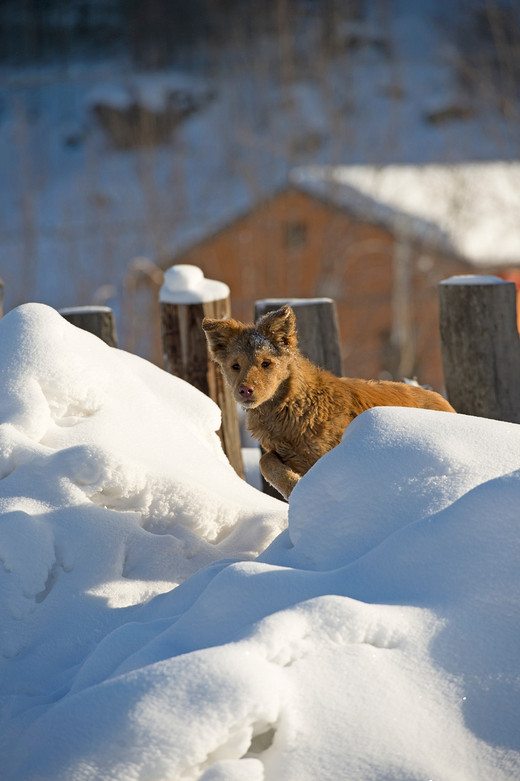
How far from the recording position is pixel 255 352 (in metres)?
3.97

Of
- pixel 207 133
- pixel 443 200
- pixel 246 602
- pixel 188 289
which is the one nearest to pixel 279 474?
pixel 188 289

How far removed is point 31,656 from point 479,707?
135 cm

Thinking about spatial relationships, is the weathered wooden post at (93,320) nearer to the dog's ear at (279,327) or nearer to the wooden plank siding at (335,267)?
the dog's ear at (279,327)

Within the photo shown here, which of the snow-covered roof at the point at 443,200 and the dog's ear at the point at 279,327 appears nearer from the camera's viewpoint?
the dog's ear at the point at 279,327

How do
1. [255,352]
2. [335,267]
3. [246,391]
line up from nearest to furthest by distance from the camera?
[246,391]
[255,352]
[335,267]

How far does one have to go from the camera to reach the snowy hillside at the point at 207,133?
20250 millimetres

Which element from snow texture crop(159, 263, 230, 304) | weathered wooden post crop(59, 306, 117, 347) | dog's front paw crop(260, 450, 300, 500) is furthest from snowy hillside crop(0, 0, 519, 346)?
dog's front paw crop(260, 450, 300, 500)

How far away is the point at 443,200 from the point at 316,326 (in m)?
15.5

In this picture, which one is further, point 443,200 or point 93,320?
point 443,200

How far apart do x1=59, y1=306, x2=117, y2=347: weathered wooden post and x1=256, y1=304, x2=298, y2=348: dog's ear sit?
4.15 ft

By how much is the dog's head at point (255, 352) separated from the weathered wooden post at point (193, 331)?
A: 777mm

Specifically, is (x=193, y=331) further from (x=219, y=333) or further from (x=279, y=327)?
(x=279, y=327)

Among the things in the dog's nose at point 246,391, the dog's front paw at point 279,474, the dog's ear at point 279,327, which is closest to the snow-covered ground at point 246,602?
the dog's front paw at point 279,474

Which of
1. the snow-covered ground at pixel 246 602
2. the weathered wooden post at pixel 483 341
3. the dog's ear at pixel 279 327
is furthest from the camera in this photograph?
the weathered wooden post at pixel 483 341
